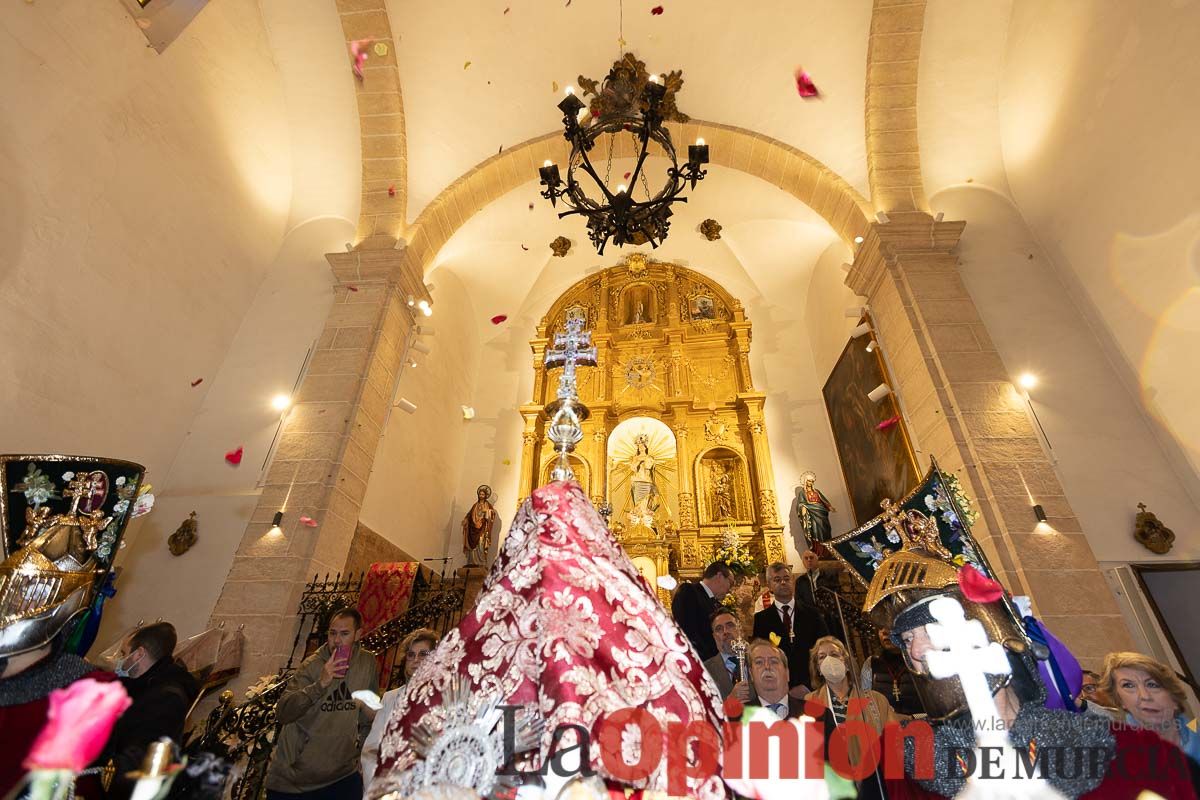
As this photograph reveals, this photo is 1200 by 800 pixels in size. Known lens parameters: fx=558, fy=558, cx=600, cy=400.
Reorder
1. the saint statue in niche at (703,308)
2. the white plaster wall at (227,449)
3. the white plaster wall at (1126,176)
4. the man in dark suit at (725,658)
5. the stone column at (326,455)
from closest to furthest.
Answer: the man in dark suit at (725,658)
the white plaster wall at (1126,176)
the stone column at (326,455)
the white plaster wall at (227,449)
the saint statue in niche at (703,308)

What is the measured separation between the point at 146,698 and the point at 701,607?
9.23 ft

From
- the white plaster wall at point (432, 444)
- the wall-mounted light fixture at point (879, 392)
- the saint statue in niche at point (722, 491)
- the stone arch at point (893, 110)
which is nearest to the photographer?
the wall-mounted light fixture at point (879, 392)

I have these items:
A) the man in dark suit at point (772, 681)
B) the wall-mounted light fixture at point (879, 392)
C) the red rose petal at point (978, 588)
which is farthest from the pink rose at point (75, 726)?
the wall-mounted light fixture at point (879, 392)

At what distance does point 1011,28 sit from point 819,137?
2.28 metres

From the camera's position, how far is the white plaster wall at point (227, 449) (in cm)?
492

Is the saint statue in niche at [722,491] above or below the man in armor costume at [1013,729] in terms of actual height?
above

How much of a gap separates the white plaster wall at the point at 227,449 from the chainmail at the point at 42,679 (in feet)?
10.8

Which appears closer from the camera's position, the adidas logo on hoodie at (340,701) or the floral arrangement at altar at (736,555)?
the adidas logo on hoodie at (340,701)

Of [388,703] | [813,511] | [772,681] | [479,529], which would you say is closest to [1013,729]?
[772,681]

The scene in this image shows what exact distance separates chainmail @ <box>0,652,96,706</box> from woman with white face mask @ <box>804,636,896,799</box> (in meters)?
2.69

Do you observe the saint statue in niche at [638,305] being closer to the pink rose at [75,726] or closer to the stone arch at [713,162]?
the stone arch at [713,162]

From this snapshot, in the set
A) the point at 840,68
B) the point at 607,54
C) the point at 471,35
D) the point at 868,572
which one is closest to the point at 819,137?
the point at 840,68

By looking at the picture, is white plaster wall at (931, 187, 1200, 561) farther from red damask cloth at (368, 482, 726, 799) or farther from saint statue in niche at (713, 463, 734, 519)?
red damask cloth at (368, 482, 726, 799)

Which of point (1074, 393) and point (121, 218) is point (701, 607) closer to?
point (1074, 393)
